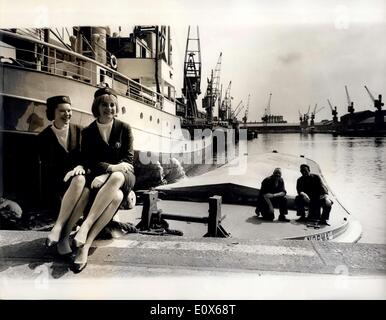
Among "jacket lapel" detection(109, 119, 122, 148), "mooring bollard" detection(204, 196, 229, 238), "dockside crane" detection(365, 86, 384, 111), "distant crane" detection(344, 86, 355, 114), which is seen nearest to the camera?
"jacket lapel" detection(109, 119, 122, 148)

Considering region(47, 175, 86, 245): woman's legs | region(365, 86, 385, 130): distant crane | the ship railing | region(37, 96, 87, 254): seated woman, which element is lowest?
region(47, 175, 86, 245): woman's legs

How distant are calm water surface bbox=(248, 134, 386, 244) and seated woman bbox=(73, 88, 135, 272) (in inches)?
99.3

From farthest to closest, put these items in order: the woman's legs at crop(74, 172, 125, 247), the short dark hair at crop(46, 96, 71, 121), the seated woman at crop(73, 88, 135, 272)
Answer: the short dark hair at crop(46, 96, 71, 121) < the seated woman at crop(73, 88, 135, 272) < the woman's legs at crop(74, 172, 125, 247)

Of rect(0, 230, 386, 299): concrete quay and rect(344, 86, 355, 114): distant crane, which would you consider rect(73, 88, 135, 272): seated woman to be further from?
rect(344, 86, 355, 114): distant crane

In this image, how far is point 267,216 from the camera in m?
4.22

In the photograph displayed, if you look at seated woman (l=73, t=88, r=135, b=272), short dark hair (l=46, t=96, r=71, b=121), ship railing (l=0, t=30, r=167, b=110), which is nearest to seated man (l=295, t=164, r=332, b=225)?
seated woman (l=73, t=88, r=135, b=272)

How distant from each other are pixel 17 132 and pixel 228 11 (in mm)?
3293

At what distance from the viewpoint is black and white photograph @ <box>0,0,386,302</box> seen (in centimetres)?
274

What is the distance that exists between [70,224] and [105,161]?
2.46ft

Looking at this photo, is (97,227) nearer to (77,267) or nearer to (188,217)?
(77,267)

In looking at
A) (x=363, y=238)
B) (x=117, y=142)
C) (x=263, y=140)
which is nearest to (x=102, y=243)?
(x=117, y=142)

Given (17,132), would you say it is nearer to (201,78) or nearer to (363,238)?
(201,78)

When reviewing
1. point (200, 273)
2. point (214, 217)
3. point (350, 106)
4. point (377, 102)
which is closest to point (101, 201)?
point (200, 273)

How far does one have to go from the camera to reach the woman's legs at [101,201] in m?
2.79
